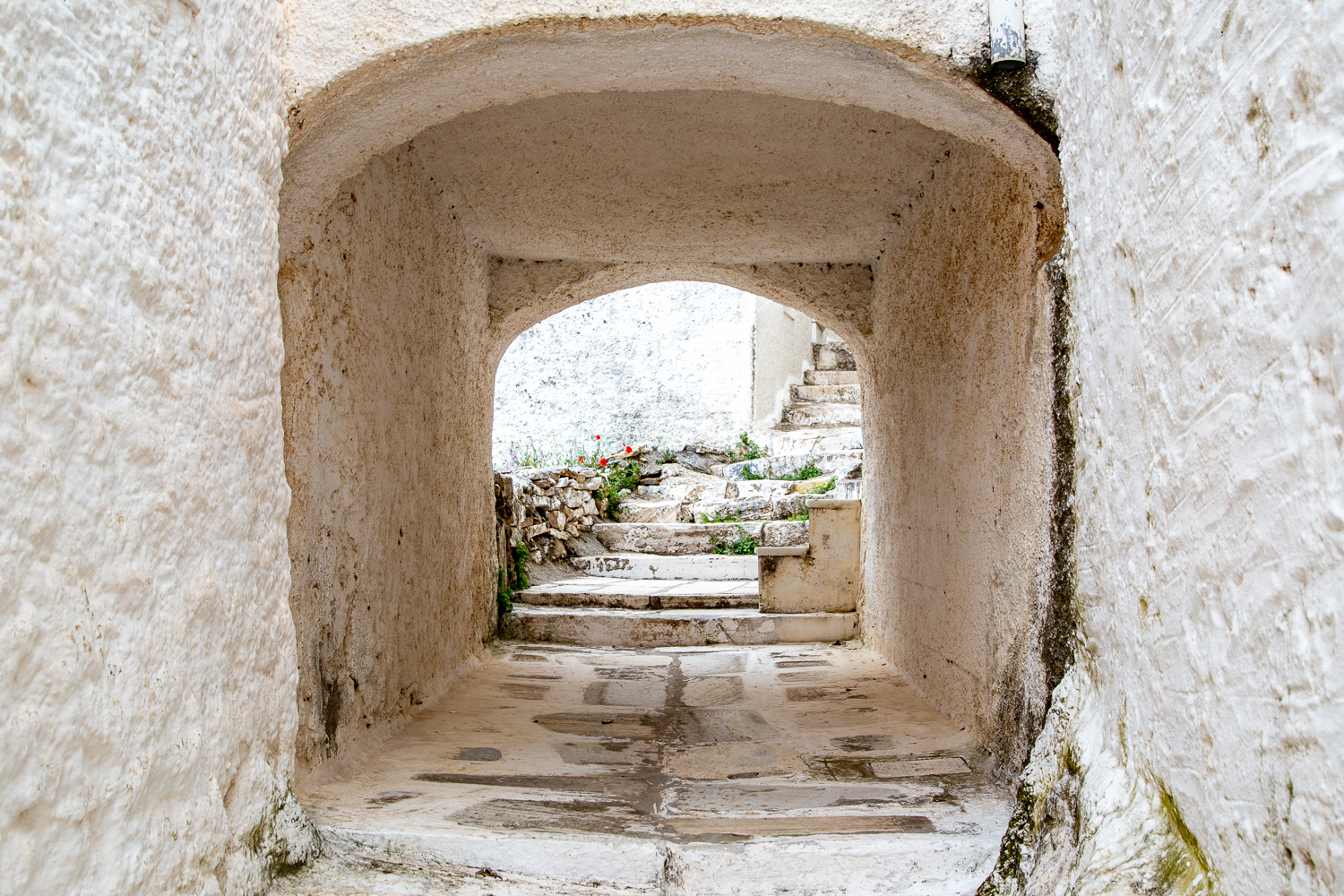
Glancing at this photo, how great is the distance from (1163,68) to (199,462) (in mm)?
1629

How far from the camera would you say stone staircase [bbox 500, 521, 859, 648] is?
18.0 ft

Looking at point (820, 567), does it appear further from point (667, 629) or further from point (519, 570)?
point (519, 570)

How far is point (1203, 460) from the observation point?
1389mm

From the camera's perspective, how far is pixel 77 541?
128 cm

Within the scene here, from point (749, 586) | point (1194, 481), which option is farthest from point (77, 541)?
point (749, 586)

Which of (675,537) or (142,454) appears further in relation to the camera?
(675,537)

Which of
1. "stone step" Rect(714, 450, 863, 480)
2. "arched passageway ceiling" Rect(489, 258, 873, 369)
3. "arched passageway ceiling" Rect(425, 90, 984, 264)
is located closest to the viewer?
"arched passageway ceiling" Rect(425, 90, 984, 264)

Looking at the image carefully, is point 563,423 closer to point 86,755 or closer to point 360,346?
point 360,346

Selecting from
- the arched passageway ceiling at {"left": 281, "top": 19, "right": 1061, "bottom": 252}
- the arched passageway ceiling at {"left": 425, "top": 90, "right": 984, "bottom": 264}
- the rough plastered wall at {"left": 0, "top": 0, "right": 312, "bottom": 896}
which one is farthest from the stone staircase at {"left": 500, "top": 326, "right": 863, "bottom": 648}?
the rough plastered wall at {"left": 0, "top": 0, "right": 312, "bottom": 896}

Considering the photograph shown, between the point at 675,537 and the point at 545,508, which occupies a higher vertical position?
the point at 545,508

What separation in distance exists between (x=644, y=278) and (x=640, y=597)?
1.99 metres

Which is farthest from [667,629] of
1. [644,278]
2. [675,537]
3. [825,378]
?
[825,378]

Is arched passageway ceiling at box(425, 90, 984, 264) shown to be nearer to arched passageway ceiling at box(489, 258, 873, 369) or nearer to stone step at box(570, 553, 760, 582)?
arched passageway ceiling at box(489, 258, 873, 369)

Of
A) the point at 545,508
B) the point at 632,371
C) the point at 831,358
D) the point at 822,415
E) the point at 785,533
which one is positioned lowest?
the point at 785,533
